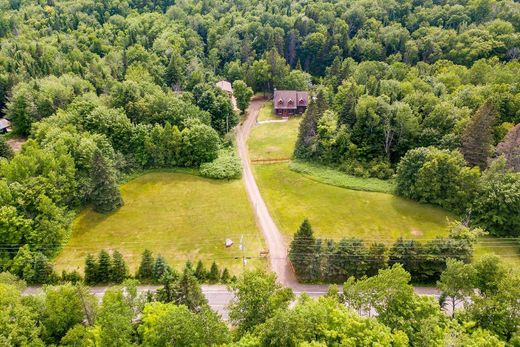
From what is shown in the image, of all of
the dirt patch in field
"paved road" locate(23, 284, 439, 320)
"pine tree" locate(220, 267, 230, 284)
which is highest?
the dirt patch in field

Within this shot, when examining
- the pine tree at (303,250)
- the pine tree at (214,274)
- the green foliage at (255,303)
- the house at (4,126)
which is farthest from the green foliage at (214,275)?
the house at (4,126)

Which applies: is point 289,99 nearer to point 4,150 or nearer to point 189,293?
point 4,150

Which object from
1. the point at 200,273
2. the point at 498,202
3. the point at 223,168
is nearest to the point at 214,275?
the point at 200,273

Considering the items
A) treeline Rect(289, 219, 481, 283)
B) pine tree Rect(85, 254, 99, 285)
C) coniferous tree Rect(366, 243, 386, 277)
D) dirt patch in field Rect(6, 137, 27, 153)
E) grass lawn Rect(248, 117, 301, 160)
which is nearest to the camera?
treeline Rect(289, 219, 481, 283)

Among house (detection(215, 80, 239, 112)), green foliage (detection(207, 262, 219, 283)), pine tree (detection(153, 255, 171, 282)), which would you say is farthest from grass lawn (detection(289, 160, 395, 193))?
house (detection(215, 80, 239, 112))

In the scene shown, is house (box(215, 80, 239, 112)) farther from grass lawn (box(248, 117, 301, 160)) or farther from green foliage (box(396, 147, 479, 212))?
green foliage (box(396, 147, 479, 212))

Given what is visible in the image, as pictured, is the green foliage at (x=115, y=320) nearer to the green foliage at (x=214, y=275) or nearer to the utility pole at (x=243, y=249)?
the green foliage at (x=214, y=275)
